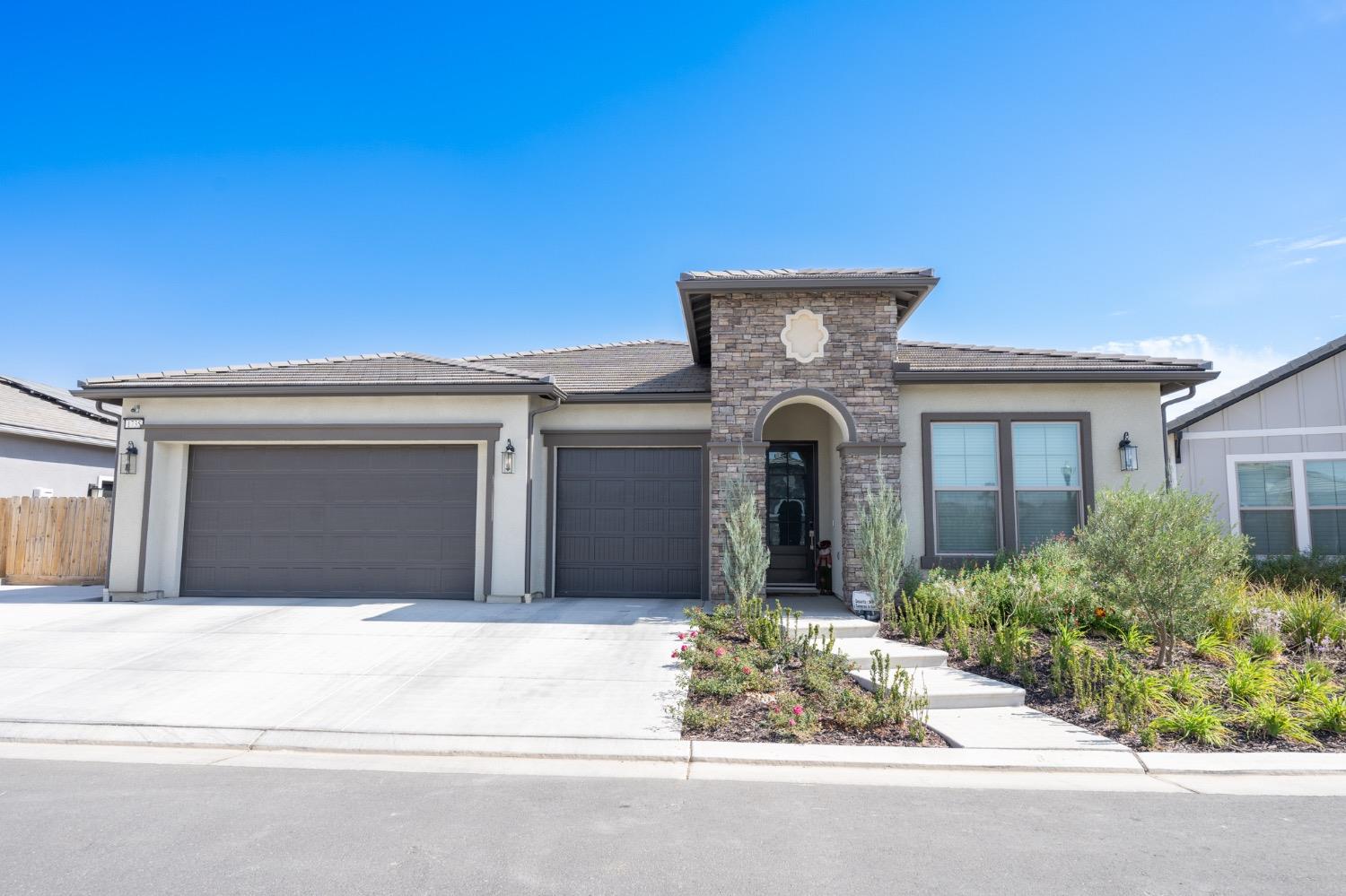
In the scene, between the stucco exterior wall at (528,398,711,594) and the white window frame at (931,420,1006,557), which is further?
the stucco exterior wall at (528,398,711,594)

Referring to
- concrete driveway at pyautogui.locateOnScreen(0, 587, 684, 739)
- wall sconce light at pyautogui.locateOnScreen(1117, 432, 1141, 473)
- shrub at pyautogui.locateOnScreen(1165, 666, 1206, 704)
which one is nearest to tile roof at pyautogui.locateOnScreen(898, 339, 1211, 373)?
wall sconce light at pyautogui.locateOnScreen(1117, 432, 1141, 473)

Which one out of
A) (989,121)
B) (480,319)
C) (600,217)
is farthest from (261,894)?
(480,319)

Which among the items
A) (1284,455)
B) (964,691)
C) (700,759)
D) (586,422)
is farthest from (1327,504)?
(700,759)

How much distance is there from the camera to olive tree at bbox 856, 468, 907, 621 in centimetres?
918

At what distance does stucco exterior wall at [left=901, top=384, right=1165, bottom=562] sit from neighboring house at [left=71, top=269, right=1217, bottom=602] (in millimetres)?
29

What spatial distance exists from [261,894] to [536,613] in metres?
Result: 6.71

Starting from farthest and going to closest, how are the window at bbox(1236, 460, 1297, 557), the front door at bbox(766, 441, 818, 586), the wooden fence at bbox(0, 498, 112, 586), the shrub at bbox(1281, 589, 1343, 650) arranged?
the wooden fence at bbox(0, 498, 112, 586), the front door at bbox(766, 441, 818, 586), the window at bbox(1236, 460, 1297, 557), the shrub at bbox(1281, 589, 1343, 650)

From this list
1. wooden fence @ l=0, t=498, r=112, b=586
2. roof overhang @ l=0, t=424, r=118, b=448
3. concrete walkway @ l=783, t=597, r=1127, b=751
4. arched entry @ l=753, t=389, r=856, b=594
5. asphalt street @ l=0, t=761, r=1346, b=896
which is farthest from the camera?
roof overhang @ l=0, t=424, r=118, b=448

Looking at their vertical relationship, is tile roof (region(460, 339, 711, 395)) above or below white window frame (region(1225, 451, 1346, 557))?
above

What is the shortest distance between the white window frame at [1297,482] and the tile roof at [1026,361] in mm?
2816

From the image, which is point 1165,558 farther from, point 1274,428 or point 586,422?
point 1274,428

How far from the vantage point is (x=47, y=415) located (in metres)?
17.5

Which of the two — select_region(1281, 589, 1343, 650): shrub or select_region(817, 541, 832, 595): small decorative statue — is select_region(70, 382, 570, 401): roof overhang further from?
select_region(1281, 589, 1343, 650): shrub

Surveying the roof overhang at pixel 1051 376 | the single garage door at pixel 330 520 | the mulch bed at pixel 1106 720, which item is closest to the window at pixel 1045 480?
the roof overhang at pixel 1051 376
